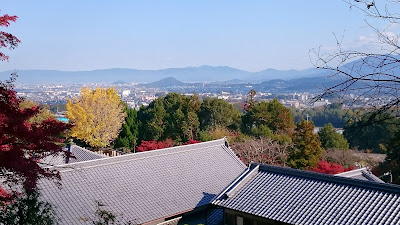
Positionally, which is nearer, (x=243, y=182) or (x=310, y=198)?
(x=310, y=198)

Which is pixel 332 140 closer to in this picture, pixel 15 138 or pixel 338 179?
pixel 338 179

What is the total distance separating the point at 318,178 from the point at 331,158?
12564 mm

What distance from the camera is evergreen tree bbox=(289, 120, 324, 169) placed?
1973cm

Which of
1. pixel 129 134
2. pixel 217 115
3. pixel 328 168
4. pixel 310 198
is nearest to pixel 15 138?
pixel 310 198

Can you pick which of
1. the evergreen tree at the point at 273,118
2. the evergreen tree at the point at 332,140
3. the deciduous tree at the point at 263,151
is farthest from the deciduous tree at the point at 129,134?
the evergreen tree at the point at 332,140

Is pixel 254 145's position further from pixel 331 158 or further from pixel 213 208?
pixel 213 208

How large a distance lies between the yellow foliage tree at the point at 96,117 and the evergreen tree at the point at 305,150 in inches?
540

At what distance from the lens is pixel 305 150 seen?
19.8m

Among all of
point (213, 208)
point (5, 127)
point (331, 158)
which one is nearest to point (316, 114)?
point (331, 158)

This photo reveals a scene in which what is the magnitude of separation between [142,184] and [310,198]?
547 centimetres

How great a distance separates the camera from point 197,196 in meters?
12.8

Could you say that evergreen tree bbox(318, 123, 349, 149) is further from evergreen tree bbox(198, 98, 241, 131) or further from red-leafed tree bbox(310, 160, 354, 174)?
evergreen tree bbox(198, 98, 241, 131)

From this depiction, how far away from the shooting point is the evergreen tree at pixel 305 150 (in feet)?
64.7

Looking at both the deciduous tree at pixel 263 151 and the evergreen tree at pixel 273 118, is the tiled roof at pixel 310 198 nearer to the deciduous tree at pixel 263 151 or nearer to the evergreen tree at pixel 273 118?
the deciduous tree at pixel 263 151
